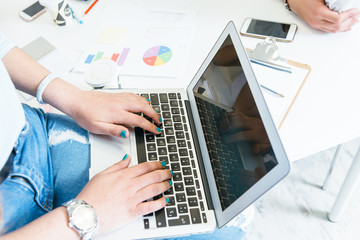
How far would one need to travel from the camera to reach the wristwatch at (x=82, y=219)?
61cm

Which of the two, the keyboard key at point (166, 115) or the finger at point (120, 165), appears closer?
the finger at point (120, 165)

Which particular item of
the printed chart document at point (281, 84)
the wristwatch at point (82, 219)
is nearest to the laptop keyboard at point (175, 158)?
the wristwatch at point (82, 219)

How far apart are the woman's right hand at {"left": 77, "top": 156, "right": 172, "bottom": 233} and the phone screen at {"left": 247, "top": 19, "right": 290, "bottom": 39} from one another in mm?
551

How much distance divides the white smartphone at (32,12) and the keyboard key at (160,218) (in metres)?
0.78

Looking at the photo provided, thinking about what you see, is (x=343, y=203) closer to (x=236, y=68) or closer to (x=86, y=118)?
(x=236, y=68)

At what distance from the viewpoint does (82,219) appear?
61 centimetres

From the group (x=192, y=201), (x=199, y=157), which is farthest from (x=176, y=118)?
(x=192, y=201)

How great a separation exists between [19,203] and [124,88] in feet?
1.25

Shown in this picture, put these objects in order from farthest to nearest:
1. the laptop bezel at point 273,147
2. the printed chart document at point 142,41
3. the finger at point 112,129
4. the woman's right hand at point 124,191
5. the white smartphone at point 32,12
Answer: the white smartphone at point 32,12 → the printed chart document at point 142,41 → the finger at point 112,129 → the woman's right hand at point 124,191 → the laptop bezel at point 273,147

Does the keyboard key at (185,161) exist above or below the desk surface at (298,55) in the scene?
below

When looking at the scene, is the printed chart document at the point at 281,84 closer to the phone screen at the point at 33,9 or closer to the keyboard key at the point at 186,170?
the keyboard key at the point at 186,170

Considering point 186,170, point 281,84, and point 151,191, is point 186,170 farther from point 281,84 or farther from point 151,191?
point 281,84

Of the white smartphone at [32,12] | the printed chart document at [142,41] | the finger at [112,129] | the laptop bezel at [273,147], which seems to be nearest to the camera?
the laptop bezel at [273,147]

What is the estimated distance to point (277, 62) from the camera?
0.88m
